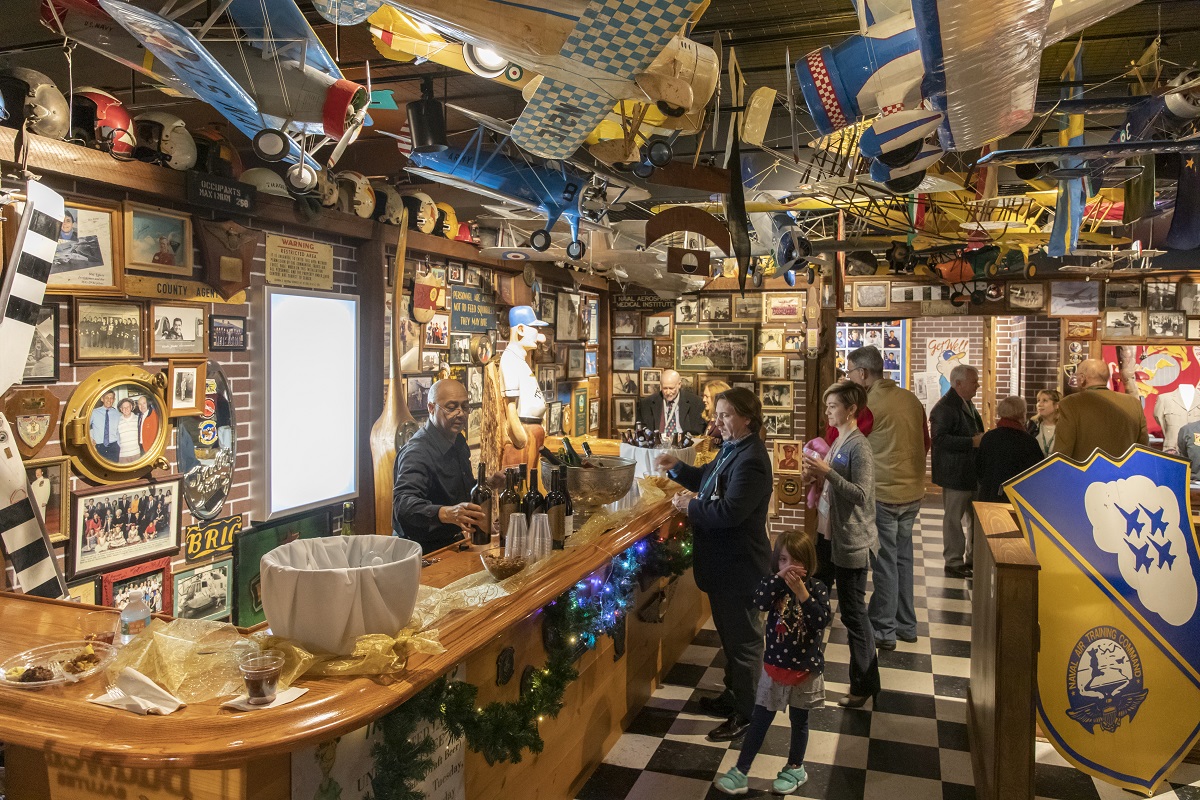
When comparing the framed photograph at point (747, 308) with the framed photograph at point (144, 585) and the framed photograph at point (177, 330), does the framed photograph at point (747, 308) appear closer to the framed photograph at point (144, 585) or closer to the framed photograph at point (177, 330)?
the framed photograph at point (177, 330)

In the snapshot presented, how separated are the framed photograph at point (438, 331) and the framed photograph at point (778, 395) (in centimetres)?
390

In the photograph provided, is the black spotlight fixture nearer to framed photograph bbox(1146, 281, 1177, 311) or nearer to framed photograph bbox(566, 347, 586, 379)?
framed photograph bbox(566, 347, 586, 379)

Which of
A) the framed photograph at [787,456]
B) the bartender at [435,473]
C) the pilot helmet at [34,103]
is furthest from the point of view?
the framed photograph at [787,456]

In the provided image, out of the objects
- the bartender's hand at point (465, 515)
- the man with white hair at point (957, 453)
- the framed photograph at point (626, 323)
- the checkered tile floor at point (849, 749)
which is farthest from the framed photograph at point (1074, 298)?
the bartender's hand at point (465, 515)

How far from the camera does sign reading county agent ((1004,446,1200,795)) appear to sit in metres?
3.04

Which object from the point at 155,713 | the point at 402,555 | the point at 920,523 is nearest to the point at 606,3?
the point at 402,555

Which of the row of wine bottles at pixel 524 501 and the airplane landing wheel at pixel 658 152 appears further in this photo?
the row of wine bottles at pixel 524 501

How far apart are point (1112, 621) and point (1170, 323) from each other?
6985 millimetres

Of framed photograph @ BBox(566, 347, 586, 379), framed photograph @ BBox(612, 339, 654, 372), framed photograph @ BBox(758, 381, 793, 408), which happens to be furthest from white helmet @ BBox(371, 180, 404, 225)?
framed photograph @ BBox(758, 381, 793, 408)

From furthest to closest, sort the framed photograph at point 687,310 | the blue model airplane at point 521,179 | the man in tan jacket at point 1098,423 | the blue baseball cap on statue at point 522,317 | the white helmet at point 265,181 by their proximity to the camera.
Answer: the framed photograph at point 687,310 < the blue baseball cap on statue at point 522,317 < the man in tan jacket at point 1098,423 < the blue model airplane at point 521,179 < the white helmet at point 265,181

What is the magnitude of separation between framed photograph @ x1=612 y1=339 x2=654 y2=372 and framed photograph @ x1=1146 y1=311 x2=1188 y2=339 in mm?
5078

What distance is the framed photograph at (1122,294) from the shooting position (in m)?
8.73

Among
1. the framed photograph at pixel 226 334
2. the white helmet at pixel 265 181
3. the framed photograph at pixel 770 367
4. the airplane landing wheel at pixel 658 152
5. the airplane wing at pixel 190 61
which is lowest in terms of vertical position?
the framed photograph at pixel 770 367

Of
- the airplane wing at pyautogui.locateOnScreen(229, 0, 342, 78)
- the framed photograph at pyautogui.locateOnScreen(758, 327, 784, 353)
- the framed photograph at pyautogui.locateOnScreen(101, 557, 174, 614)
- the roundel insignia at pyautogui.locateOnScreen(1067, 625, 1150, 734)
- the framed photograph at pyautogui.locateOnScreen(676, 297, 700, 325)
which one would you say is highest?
the airplane wing at pyautogui.locateOnScreen(229, 0, 342, 78)
